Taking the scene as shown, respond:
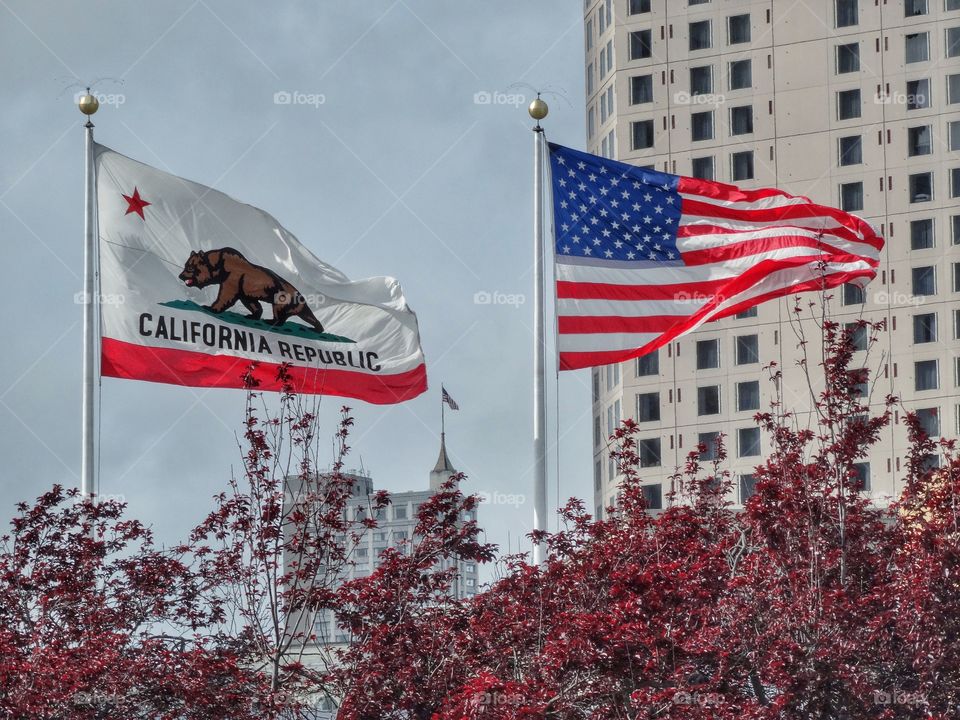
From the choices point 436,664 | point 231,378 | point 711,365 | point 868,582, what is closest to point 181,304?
point 231,378

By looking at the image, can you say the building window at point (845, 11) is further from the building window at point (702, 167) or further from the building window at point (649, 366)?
the building window at point (649, 366)

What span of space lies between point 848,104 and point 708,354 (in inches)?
499

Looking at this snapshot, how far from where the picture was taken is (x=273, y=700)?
1043 inches

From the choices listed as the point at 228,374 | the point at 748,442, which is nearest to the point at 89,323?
the point at 228,374

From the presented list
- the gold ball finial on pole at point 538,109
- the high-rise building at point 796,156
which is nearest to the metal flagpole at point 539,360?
the gold ball finial on pole at point 538,109

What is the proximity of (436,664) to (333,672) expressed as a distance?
4.49 feet

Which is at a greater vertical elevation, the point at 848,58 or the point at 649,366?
the point at 848,58

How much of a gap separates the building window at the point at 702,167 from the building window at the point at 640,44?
595 cm

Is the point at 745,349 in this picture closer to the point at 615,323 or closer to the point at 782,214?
the point at 782,214

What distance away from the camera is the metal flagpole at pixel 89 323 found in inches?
1307

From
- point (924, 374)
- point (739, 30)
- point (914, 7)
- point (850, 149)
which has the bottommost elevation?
point (924, 374)

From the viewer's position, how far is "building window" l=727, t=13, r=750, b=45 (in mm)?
94438

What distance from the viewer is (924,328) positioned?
89000 millimetres

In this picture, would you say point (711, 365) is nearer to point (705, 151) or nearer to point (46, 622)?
point (705, 151)
